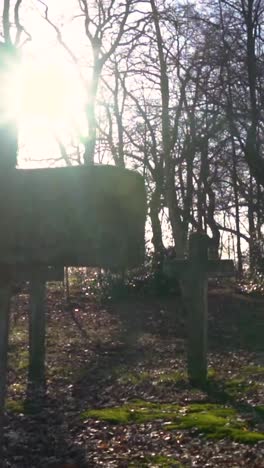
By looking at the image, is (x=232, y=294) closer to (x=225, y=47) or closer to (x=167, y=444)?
(x=225, y=47)

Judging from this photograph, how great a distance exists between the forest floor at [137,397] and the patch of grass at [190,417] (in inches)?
0.5

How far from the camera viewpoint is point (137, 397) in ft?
44.1

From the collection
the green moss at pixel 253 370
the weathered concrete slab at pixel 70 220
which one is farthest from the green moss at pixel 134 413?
the weathered concrete slab at pixel 70 220

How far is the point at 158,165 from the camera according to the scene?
3538 centimetres

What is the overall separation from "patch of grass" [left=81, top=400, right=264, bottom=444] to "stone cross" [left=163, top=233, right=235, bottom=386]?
152 centimetres

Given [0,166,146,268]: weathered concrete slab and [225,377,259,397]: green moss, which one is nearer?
[0,166,146,268]: weathered concrete slab

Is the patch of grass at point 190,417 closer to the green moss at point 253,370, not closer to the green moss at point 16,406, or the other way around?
the green moss at point 16,406

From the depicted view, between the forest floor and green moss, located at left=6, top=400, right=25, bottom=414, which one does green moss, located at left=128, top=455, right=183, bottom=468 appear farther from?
green moss, located at left=6, top=400, right=25, bottom=414

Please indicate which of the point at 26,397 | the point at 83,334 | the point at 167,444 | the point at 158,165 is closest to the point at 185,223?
the point at 158,165

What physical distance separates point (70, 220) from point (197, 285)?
19.0 feet

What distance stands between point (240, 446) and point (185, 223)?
2446 centimetres

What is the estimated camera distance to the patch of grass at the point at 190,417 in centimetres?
1072

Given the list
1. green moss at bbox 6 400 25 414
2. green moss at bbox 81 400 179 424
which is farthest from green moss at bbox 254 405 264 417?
green moss at bbox 6 400 25 414

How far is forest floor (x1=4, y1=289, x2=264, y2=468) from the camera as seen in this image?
10.3m
